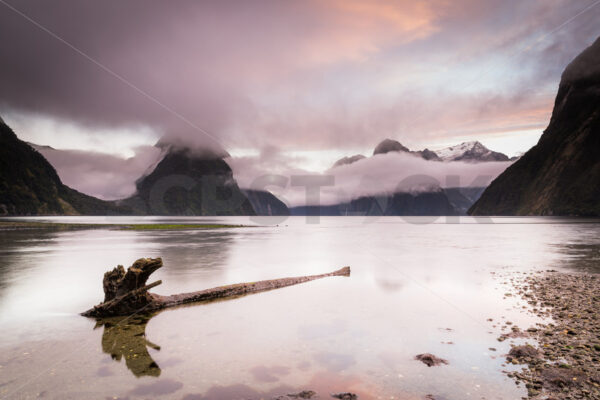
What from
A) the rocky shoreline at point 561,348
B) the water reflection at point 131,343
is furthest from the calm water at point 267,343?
the rocky shoreline at point 561,348

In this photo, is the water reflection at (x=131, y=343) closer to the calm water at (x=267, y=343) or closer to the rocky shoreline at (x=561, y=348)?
the calm water at (x=267, y=343)

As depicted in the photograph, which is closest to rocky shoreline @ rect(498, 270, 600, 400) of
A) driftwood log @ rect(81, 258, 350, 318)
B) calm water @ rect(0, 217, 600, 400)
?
calm water @ rect(0, 217, 600, 400)

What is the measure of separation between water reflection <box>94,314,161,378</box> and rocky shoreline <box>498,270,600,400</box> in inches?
420

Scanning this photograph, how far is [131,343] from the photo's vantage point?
39.5ft

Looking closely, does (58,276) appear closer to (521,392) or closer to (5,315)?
(5,315)

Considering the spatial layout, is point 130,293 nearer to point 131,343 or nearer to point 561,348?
point 131,343

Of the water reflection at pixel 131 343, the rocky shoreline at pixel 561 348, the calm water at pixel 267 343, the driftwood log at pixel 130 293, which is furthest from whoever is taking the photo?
the driftwood log at pixel 130 293

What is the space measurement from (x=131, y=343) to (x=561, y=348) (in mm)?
14741

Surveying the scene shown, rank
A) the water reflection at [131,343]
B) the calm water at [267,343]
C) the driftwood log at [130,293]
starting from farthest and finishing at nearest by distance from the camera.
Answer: the driftwood log at [130,293]
the water reflection at [131,343]
the calm water at [267,343]

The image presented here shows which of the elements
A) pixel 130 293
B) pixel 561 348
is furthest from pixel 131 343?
pixel 561 348

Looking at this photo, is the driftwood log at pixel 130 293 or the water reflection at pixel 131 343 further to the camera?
the driftwood log at pixel 130 293

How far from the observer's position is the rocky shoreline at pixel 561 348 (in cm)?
821

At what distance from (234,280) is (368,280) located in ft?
35.0

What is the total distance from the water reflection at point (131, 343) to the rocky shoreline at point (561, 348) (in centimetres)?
1066
